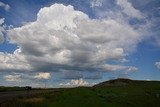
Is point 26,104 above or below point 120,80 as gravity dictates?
below

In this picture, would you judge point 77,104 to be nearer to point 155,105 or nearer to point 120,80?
point 155,105

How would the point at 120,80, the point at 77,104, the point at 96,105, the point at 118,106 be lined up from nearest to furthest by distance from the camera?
the point at 77,104, the point at 96,105, the point at 118,106, the point at 120,80

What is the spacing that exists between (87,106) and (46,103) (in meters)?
7.05

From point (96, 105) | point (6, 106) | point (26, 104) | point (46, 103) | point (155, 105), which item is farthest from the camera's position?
point (155, 105)

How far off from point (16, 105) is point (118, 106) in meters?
22.2

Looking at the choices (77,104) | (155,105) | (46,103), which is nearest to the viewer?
(46,103)

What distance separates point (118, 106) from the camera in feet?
183

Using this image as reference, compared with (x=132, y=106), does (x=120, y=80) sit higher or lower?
higher

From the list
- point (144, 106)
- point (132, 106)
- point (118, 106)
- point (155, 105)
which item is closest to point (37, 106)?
point (118, 106)

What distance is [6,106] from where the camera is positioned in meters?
37.2

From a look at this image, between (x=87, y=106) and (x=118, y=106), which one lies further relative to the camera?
(x=118, y=106)

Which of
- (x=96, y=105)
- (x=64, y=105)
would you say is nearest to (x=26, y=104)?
(x=64, y=105)

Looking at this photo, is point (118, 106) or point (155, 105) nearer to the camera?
point (118, 106)

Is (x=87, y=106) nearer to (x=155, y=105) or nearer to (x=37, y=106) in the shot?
(x=37, y=106)
